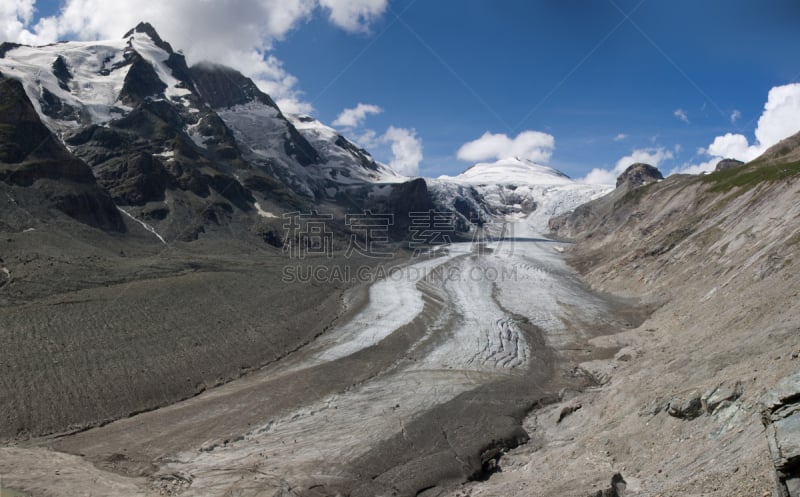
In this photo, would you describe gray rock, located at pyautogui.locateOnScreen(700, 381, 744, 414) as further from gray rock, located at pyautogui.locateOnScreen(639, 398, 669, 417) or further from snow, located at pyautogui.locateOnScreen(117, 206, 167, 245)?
snow, located at pyautogui.locateOnScreen(117, 206, 167, 245)

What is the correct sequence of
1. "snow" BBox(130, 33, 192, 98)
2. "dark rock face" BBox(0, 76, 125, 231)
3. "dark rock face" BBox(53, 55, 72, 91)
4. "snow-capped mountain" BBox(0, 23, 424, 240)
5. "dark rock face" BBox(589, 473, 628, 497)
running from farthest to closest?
"snow" BBox(130, 33, 192, 98), "dark rock face" BBox(53, 55, 72, 91), "snow-capped mountain" BBox(0, 23, 424, 240), "dark rock face" BBox(0, 76, 125, 231), "dark rock face" BBox(589, 473, 628, 497)

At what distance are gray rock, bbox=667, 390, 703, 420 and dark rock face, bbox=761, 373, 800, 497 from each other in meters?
5.83

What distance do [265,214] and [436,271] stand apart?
153ft

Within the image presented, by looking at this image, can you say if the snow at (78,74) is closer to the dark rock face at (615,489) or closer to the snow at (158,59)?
the snow at (158,59)

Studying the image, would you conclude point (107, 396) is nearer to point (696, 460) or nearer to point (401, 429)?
point (401, 429)

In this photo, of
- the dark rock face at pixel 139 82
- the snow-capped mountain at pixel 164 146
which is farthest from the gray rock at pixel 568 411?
the dark rock face at pixel 139 82

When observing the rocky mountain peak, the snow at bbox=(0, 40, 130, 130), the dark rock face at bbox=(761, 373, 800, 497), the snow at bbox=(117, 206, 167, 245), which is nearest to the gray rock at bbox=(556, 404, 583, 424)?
the dark rock face at bbox=(761, 373, 800, 497)

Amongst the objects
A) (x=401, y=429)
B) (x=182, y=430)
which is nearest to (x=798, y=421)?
(x=401, y=429)

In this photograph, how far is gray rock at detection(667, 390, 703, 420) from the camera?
15867mm

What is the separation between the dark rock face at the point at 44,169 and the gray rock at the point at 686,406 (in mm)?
69684

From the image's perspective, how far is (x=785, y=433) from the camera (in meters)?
9.48

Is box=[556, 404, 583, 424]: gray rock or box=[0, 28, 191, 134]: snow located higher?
box=[0, 28, 191, 134]: snow

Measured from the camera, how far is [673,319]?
33.7 metres

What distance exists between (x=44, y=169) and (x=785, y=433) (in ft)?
267
